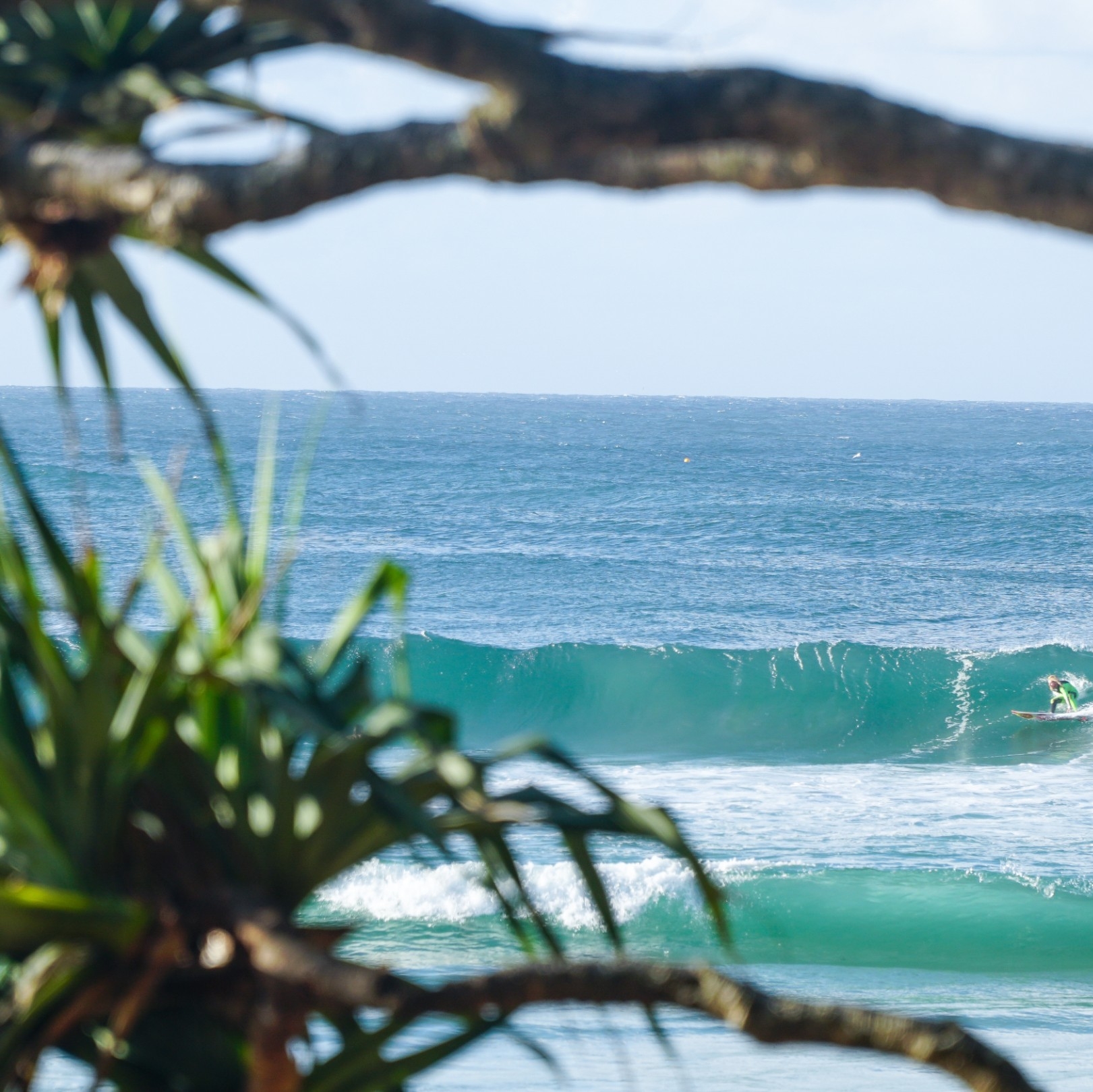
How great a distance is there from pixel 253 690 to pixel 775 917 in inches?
362

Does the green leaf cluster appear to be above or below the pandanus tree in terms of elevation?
above

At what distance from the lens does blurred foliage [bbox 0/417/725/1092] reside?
1.59 m

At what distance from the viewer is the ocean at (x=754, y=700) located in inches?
340

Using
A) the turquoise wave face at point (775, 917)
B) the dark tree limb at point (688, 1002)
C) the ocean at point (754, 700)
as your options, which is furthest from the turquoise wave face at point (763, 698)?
the dark tree limb at point (688, 1002)

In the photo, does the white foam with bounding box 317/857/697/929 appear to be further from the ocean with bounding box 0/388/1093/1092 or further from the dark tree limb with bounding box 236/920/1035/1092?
the dark tree limb with bounding box 236/920/1035/1092

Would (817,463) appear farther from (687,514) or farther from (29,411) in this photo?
(29,411)

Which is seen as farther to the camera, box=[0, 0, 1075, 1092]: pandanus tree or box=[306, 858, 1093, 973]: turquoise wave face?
box=[306, 858, 1093, 973]: turquoise wave face

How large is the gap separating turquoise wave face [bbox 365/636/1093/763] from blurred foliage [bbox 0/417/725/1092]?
16.2 meters

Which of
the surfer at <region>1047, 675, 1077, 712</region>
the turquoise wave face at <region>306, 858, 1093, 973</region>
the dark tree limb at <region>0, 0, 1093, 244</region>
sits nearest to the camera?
the dark tree limb at <region>0, 0, 1093, 244</region>

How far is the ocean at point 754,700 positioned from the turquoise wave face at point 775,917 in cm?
3

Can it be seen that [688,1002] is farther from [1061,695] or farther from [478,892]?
[1061,695]

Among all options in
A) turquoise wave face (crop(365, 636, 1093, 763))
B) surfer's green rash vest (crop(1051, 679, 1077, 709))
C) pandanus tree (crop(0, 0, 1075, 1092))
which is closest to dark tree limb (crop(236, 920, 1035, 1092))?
pandanus tree (crop(0, 0, 1075, 1092))

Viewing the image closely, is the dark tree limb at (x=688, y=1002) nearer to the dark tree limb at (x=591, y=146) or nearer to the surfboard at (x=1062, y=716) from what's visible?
the dark tree limb at (x=591, y=146)

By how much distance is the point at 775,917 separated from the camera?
33.3 feet
